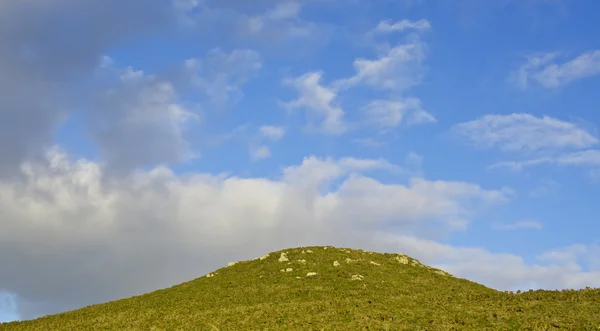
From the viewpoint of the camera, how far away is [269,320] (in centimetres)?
3888

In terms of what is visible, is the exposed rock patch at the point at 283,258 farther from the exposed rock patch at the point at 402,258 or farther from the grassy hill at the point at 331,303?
the exposed rock patch at the point at 402,258

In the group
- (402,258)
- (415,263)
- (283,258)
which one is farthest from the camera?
(415,263)

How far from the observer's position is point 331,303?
1775 inches

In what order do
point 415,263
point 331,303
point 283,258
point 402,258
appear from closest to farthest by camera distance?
point 331,303
point 283,258
point 402,258
point 415,263

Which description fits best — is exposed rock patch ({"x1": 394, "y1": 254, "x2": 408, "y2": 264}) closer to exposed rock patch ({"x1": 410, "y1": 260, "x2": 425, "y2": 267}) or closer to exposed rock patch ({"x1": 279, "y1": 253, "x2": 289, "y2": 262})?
exposed rock patch ({"x1": 410, "y1": 260, "x2": 425, "y2": 267})

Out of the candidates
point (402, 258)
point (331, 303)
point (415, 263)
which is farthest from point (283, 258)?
point (331, 303)

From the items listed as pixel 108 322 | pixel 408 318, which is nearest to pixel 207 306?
pixel 108 322

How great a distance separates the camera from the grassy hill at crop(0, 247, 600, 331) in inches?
1439

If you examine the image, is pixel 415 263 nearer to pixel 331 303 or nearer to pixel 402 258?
pixel 402 258

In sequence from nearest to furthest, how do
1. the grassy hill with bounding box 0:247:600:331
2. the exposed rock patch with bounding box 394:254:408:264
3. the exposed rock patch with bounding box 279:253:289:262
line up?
the grassy hill with bounding box 0:247:600:331 → the exposed rock patch with bounding box 279:253:289:262 → the exposed rock patch with bounding box 394:254:408:264

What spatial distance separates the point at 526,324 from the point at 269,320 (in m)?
18.6

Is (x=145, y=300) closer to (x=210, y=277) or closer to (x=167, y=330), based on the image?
(x=210, y=277)

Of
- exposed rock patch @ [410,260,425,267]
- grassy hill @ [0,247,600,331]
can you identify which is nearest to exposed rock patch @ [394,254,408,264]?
grassy hill @ [0,247,600,331]

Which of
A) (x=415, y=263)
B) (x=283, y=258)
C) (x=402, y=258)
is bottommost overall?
(x=415, y=263)
